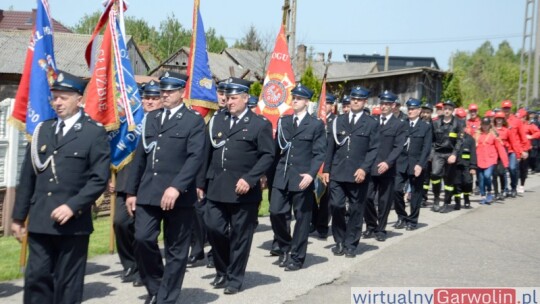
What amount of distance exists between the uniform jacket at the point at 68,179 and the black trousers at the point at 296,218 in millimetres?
3424

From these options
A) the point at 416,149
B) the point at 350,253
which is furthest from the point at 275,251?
the point at 416,149

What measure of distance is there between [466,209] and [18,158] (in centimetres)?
881

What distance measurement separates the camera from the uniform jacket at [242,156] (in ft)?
24.2

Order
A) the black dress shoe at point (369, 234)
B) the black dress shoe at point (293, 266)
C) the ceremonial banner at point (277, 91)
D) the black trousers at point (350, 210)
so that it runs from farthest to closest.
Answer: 1. the ceremonial banner at point (277, 91)
2. the black dress shoe at point (369, 234)
3. the black trousers at point (350, 210)
4. the black dress shoe at point (293, 266)

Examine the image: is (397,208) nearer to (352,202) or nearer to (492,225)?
(492,225)

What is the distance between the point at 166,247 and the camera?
652cm

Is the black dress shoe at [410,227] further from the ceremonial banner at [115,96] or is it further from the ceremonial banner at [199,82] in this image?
the ceremonial banner at [115,96]

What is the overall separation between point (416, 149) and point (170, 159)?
674 centimetres

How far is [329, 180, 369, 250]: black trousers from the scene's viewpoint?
9422 mm

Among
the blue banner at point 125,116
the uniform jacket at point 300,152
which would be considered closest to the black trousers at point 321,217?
the uniform jacket at point 300,152

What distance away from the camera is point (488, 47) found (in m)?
141

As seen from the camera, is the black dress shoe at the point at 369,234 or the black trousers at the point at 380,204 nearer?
the black trousers at the point at 380,204

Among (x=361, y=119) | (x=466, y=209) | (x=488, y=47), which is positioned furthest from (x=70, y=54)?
(x=488, y=47)

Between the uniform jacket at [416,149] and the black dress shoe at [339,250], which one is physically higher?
the uniform jacket at [416,149]
